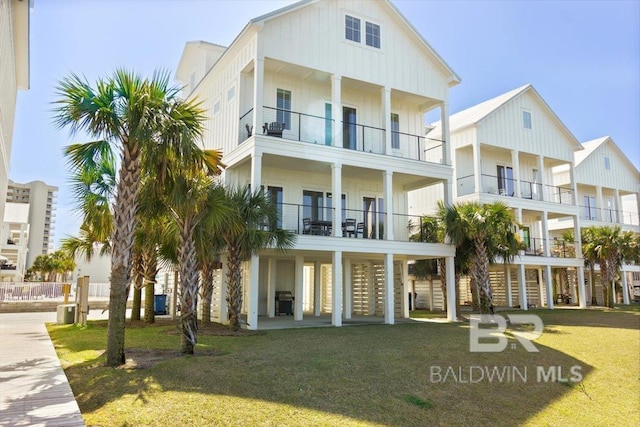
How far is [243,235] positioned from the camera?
12.8m

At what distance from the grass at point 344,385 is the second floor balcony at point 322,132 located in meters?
7.40

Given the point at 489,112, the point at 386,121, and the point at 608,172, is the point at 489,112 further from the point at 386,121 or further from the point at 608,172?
the point at 608,172

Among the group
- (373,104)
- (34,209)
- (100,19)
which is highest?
(34,209)

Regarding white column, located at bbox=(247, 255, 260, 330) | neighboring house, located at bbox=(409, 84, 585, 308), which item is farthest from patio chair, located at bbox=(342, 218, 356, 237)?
neighboring house, located at bbox=(409, 84, 585, 308)

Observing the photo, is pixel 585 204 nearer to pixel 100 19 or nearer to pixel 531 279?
pixel 531 279

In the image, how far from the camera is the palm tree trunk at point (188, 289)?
8.93 metres

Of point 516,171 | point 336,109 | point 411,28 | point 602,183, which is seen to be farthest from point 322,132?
point 602,183

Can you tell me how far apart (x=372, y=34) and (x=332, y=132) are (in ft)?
14.2

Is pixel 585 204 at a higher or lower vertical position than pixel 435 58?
lower

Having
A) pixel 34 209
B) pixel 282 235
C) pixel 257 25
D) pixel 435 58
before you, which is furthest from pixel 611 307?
pixel 34 209

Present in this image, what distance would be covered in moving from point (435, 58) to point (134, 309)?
1527cm

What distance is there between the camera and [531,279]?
28.2 meters

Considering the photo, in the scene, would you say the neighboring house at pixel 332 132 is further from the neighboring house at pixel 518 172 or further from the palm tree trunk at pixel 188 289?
the neighboring house at pixel 518 172

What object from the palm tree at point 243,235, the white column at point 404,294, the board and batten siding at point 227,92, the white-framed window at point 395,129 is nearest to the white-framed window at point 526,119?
the white-framed window at point 395,129
